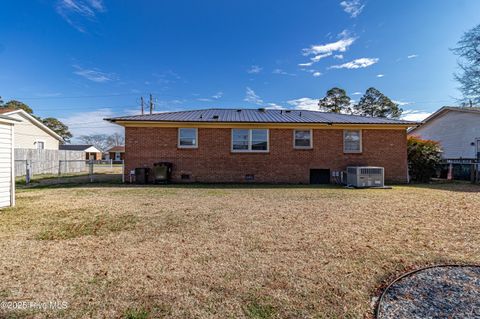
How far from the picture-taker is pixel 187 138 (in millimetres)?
12172

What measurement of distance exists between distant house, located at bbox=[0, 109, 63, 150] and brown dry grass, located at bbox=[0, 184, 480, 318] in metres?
18.0

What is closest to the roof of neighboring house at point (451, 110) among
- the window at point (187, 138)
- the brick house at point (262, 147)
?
the brick house at point (262, 147)

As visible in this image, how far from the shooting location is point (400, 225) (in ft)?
16.1

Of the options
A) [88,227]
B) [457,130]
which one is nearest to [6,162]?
[88,227]

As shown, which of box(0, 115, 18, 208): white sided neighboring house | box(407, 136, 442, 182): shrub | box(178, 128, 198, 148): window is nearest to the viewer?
box(0, 115, 18, 208): white sided neighboring house

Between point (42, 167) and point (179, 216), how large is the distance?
18.4m

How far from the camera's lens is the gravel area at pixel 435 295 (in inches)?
87.1

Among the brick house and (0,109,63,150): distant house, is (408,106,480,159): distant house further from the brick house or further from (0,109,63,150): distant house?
(0,109,63,150): distant house

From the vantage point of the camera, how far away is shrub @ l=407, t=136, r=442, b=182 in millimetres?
13062

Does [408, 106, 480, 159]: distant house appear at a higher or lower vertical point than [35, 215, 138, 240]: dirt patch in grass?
higher

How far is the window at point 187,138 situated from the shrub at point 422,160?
39.5 feet

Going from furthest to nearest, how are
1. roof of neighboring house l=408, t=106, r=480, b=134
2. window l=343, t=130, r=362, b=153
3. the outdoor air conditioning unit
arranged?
roof of neighboring house l=408, t=106, r=480, b=134 < window l=343, t=130, r=362, b=153 < the outdoor air conditioning unit

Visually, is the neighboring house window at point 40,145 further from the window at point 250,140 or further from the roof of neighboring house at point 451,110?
the roof of neighboring house at point 451,110

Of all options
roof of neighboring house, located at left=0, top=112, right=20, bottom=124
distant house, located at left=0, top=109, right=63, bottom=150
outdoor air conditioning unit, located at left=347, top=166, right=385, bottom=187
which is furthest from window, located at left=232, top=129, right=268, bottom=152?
distant house, located at left=0, top=109, right=63, bottom=150
